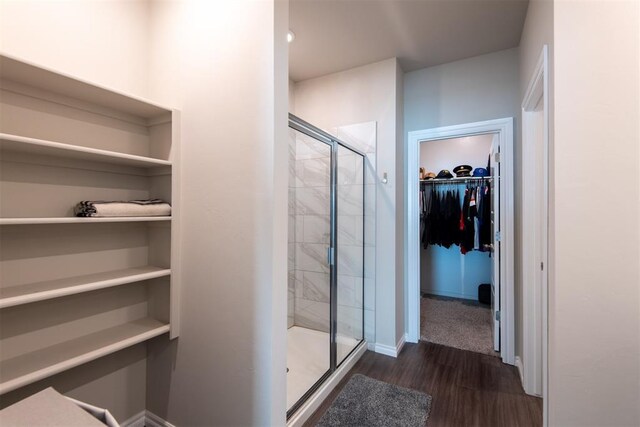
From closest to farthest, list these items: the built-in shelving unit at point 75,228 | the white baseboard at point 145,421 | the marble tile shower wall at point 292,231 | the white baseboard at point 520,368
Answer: the built-in shelving unit at point 75,228, the white baseboard at point 145,421, the white baseboard at point 520,368, the marble tile shower wall at point 292,231

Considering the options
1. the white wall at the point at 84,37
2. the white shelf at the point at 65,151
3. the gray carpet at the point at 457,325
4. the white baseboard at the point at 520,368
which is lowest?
the gray carpet at the point at 457,325

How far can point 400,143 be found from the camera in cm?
279

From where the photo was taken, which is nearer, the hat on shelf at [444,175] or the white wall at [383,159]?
the white wall at [383,159]

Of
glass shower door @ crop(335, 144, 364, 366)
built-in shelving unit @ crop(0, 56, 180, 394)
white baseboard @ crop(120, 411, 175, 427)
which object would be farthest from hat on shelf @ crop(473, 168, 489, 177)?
white baseboard @ crop(120, 411, 175, 427)

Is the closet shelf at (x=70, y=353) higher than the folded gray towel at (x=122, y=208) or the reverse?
the reverse

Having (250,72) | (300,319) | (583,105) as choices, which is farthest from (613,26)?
(300,319)

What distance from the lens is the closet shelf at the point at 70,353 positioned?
116cm

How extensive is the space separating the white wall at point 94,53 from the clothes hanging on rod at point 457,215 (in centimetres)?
368

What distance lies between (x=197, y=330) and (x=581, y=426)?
1.78 metres

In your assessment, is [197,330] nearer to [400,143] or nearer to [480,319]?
[400,143]

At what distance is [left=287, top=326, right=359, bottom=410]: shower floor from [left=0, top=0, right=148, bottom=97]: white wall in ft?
7.14

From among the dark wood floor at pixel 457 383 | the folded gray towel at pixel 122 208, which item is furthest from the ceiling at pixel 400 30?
the dark wood floor at pixel 457 383

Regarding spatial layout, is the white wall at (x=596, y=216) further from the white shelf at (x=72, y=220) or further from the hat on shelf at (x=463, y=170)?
the hat on shelf at (x=463, y=170)

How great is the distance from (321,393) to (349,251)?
1.12 meters
